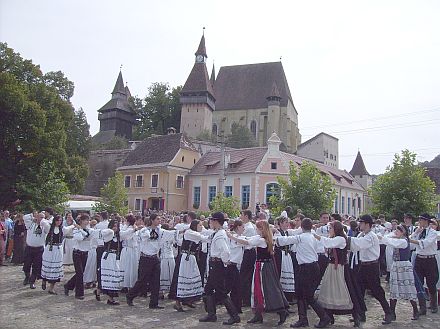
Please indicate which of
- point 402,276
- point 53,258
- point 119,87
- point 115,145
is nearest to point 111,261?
point 53,258

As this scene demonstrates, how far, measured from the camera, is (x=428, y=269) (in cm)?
Result: 1013

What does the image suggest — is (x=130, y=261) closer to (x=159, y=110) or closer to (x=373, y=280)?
(x=373, y=280)

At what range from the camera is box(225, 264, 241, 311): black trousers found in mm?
9555

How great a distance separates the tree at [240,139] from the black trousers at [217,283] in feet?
202

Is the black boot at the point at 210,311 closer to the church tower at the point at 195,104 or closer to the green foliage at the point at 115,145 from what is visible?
the green foliage at the point at 115,145

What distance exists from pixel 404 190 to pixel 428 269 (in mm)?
19282

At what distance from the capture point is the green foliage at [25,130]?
25.9 meters

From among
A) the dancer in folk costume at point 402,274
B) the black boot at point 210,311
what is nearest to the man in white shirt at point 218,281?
the black boot at point 210,311

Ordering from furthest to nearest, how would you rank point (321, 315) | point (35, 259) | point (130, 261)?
point (35, 259) → point (130, 261) → point (321, 315)

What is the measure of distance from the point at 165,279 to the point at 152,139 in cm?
4208

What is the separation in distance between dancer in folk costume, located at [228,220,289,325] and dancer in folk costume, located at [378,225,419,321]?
243 centimetres

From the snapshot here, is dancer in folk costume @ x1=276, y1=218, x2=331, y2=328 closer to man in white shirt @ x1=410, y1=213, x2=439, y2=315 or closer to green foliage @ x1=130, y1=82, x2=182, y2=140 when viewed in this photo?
man in white shirt @ x1=410, y1=213, x2=439, y2=315

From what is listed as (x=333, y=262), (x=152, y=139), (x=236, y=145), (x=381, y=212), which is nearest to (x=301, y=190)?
(x=381, y=212)

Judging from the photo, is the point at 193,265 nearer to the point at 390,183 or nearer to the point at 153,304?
the point at 153,304
